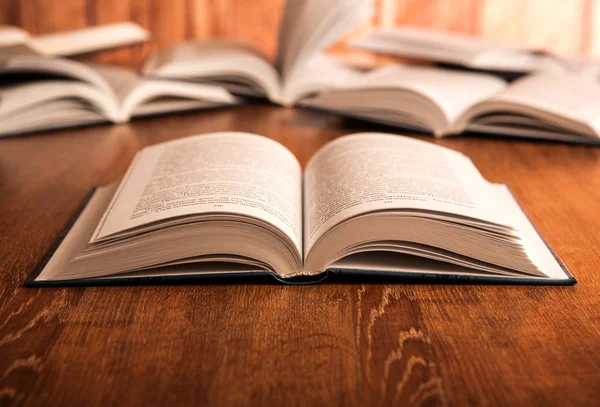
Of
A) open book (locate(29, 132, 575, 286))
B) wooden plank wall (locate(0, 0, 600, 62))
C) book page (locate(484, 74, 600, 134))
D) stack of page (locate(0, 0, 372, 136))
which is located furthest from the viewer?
wooden plank wall (locate(0, 0, 600, 62))

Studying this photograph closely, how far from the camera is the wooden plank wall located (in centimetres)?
237

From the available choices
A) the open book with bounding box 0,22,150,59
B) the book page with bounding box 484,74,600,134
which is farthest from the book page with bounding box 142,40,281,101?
the book page with bounding box 484,74,600,134

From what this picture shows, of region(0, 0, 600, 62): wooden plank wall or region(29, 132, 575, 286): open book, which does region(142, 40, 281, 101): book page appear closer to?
region(0, 0, 600, 62): wooden plank wall

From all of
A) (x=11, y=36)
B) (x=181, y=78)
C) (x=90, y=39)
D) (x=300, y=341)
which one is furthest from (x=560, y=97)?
(x=11, y=36)

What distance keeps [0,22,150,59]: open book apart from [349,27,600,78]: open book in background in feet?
2.50

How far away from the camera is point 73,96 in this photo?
1505mm

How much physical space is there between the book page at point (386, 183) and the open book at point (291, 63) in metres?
0.68

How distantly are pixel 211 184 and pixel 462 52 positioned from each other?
3.77 feet

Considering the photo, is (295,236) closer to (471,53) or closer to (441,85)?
(441,85)

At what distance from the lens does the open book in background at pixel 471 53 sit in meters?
1.74

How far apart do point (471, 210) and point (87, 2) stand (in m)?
1.95

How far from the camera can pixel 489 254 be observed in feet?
2.58

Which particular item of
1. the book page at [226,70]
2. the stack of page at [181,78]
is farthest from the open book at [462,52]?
the book page at [226,70]

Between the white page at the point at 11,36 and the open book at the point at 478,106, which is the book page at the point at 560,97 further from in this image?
the white page at the point at 11,36
